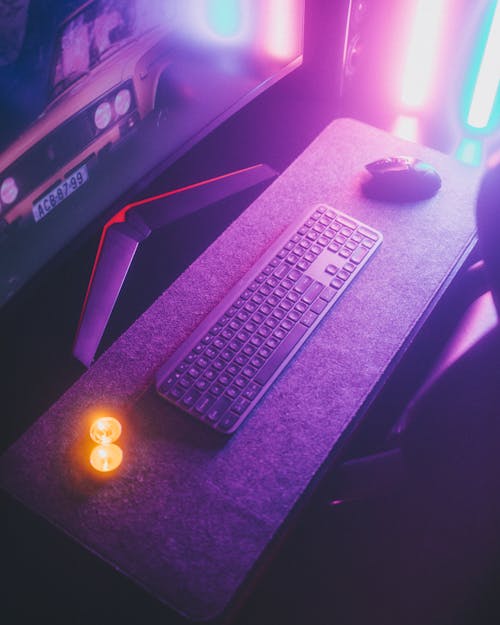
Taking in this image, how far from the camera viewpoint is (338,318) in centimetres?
92

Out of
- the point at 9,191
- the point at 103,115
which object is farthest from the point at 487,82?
the point at 9,191

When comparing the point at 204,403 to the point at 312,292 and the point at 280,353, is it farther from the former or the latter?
the point at 312,292

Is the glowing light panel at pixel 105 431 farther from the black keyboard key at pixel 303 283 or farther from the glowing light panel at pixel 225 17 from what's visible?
the glowing light panel at pixel 225 17

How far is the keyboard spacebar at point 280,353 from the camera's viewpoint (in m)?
0.84

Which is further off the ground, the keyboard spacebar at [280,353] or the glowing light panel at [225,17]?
the glowing light panel at [225,17]

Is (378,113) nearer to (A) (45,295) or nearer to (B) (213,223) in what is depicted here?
(B) (213,223)

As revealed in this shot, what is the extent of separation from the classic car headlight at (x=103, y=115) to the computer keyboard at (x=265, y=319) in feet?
0.97

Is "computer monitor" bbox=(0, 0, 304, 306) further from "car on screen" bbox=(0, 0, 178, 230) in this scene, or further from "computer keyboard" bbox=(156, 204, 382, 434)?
"computer keyboard" bbox=(156, 204, 382, 434)

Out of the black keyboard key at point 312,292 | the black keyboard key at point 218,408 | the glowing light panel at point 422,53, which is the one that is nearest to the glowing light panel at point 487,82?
the glowing light panel at point 422,53

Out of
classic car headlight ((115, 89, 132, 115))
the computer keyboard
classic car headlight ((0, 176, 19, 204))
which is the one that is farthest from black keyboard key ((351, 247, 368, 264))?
classic car headlight ((0, 176, 19, 204))

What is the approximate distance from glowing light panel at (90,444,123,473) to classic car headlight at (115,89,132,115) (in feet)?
1.39

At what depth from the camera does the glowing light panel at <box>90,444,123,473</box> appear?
2.53ft

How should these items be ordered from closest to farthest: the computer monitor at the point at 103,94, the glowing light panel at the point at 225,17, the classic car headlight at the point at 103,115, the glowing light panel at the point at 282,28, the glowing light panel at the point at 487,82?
the computer monitor at the point at 103,94 < the classic car headlight at the point at 103,115 < the glowing light panel at the point at 225,17 < the glowing light panel at the point at 282,28 < the glowing light panel at the point at 487,82

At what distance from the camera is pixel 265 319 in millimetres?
895
